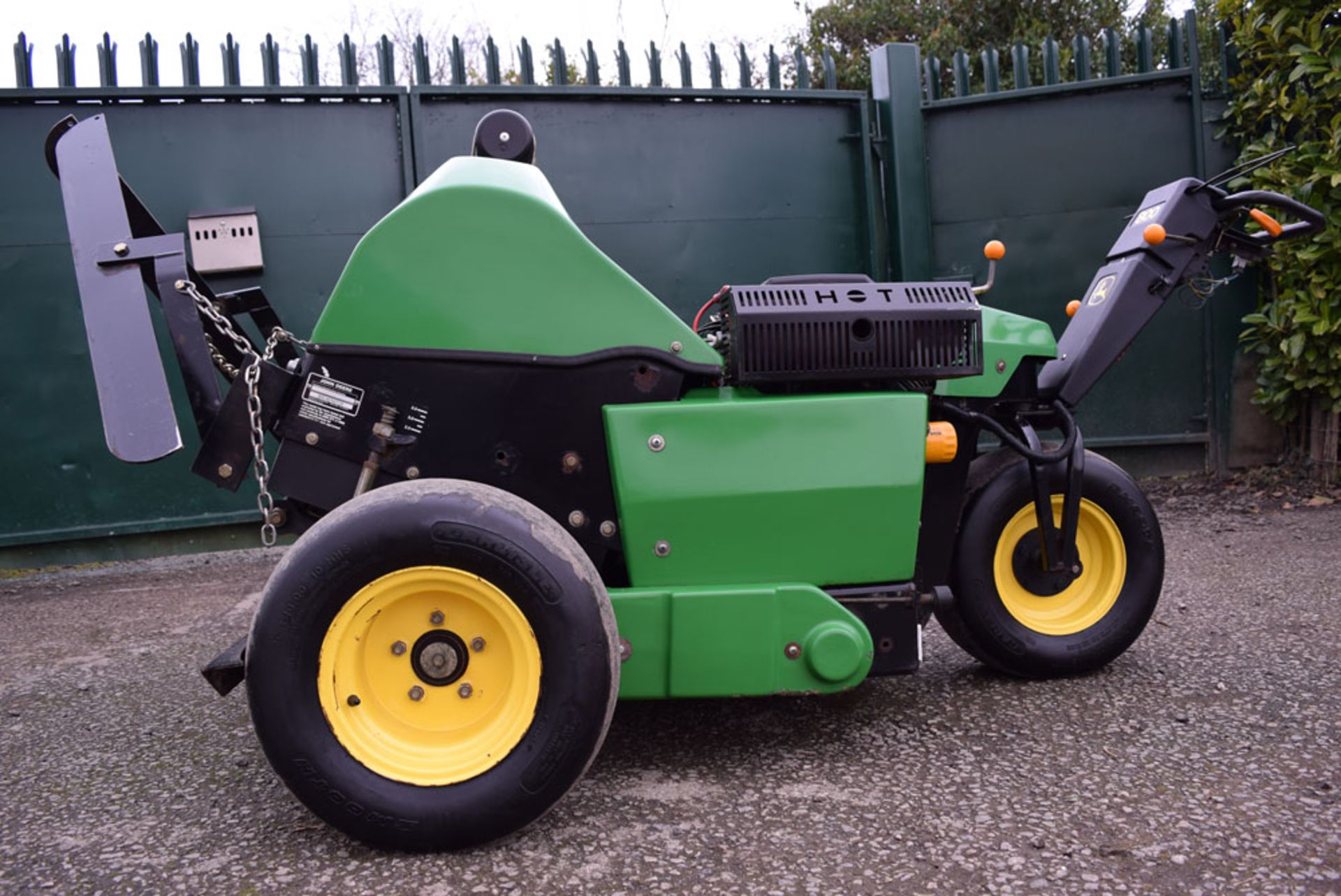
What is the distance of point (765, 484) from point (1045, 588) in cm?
107

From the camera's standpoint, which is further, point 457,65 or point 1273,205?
point 457,65

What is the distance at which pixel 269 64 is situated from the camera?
5363mm

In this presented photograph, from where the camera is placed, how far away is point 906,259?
6047 mm

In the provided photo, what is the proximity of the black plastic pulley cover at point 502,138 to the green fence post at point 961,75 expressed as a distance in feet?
12.7

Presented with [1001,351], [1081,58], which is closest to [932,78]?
[1081,58]

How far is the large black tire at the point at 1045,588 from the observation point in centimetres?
296

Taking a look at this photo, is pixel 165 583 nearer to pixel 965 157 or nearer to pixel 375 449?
pixel 375 449

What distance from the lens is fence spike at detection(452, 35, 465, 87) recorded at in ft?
18.3

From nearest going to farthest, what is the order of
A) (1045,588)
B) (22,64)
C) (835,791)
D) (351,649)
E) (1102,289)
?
(351,649), (835,791), (1045,588), (1102,289), (22,64)

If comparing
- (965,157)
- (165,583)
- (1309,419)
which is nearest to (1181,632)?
(1309,419)

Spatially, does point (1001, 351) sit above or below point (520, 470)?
above

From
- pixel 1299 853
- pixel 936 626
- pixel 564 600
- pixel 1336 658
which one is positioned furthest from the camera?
pixel 936 626

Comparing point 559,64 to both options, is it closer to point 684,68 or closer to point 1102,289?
point 684,68

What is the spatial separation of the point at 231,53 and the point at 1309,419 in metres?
5.94
